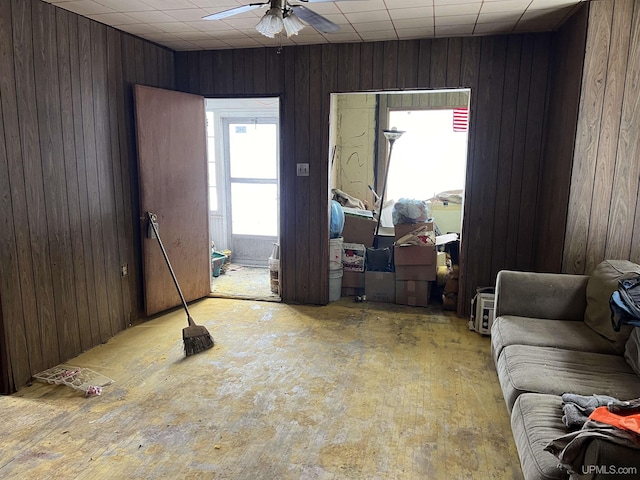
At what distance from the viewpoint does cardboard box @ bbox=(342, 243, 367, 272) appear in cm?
466

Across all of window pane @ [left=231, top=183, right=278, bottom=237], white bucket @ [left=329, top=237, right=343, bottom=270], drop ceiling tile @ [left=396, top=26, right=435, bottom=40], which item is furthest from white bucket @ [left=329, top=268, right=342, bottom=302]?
drop ceiling tile @ [left=396, top=26, right=435, bottom=40]

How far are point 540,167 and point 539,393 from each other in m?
2.40

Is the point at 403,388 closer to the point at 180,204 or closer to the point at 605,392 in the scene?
the point at 605,392

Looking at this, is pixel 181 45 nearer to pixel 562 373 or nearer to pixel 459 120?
pixel 459 120

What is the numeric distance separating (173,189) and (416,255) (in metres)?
2.33

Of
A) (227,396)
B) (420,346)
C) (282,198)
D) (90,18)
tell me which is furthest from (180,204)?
(420,346)

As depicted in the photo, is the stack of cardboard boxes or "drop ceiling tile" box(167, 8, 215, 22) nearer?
"drop ceiling tile" box(167, 8, 215, 22)

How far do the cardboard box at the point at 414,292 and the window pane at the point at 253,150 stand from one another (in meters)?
2.43

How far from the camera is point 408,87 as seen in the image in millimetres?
3984

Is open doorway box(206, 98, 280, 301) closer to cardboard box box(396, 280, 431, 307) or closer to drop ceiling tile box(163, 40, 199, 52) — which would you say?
drop ceiling tile box(163, 40, 199, 52)

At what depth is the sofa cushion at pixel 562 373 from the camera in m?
1.97

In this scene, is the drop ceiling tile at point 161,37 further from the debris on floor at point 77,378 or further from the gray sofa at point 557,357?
the gray sofa at point 557,357

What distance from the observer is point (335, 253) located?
4516mm

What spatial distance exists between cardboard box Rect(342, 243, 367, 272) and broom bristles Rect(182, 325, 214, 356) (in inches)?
67.6
